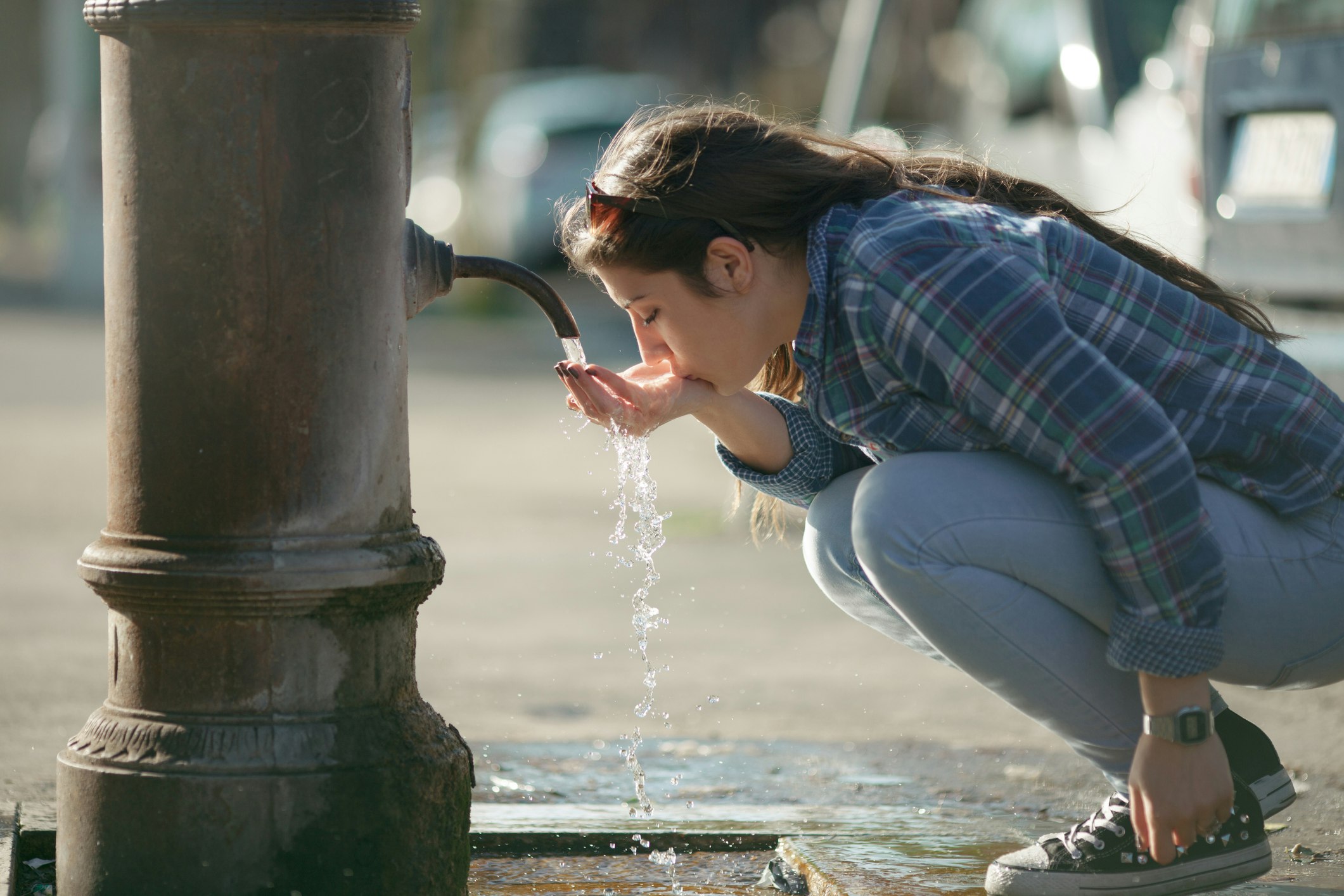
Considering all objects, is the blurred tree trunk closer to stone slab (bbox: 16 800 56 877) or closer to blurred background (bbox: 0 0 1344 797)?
blurred background (bbox: 0 0 1344 797)

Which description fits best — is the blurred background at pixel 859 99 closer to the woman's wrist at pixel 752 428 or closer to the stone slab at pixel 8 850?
the woman's wrist at pixel 752 428

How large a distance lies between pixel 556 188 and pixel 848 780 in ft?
46.4

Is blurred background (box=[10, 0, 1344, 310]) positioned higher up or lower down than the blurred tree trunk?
higher up

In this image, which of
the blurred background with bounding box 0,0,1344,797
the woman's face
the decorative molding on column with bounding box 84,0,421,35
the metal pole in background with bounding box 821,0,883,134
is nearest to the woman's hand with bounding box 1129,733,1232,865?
the woman's face

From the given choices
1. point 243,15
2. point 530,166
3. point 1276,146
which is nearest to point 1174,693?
point 243,15

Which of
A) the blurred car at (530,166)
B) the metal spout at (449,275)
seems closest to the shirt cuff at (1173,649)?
the metal spout at (449,275)

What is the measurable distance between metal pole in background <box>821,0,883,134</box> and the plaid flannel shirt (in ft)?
15.6

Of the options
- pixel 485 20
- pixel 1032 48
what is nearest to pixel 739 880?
pixel 1032 48

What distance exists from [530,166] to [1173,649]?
15412 mm

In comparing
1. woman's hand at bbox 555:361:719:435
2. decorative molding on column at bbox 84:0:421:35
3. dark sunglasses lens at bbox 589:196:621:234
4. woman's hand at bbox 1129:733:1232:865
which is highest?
decorative molding on column at bbox 84:0:421:35

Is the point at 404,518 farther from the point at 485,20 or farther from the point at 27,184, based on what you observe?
the point at 27,184

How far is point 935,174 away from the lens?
2.49 metres

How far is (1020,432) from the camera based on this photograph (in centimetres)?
215

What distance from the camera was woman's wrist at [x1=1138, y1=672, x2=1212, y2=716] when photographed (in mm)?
2117
